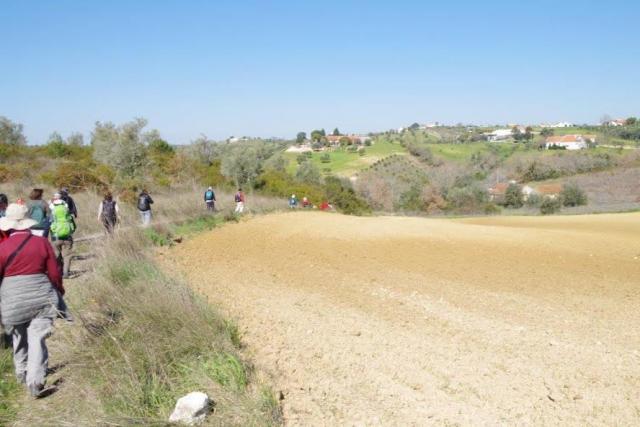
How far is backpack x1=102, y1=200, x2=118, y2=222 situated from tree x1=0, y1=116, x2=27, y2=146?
3835 centimetres

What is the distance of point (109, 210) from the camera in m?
11.5

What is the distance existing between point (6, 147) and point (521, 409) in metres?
36.9

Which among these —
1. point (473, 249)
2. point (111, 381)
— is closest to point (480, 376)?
point (111, 381)

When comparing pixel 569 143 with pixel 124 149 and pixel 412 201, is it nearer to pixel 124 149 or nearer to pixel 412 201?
pixel 412 201

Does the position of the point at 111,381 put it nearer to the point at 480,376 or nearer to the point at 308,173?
the point at 480,376

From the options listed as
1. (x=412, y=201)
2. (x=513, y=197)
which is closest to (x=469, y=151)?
(x=412, y=201)

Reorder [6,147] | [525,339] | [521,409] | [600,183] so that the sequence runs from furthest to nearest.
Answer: [600,183] → [6,147] → [525,339] → [521,409]

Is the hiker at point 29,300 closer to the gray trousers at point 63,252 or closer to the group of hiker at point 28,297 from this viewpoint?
the group of hiker at point 28,297

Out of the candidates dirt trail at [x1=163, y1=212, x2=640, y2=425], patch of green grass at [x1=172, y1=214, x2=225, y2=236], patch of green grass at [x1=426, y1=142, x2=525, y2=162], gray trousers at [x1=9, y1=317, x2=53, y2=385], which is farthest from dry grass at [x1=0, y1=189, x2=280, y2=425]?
patch of green grass at [x1=426, y1=142, x2=525, y2=162]

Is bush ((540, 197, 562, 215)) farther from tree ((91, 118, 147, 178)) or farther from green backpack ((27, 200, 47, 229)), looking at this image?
green backpack ((27, 200, 47, 229))

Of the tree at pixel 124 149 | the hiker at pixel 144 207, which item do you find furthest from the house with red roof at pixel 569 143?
the hiker at pixel 144 207

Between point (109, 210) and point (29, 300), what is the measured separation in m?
7.52

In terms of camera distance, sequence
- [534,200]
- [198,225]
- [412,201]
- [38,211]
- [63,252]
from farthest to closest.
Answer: [412,201] < [534,200] < [198,225] < [63,252] < [38,211]

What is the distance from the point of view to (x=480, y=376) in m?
4.90
